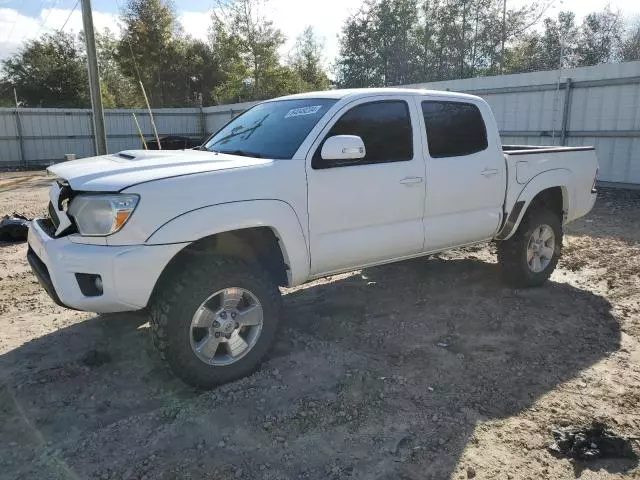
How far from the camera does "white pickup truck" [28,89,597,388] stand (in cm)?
310

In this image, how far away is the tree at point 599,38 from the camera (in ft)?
108

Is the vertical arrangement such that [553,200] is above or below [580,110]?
below

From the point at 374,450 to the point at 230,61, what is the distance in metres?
34.2

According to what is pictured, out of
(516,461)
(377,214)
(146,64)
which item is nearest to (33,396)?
(377,214)

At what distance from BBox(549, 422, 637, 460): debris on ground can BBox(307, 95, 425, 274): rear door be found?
5.89 ft

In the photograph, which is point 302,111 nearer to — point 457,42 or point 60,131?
point 60,131

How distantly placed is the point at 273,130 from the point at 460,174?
66.5 inches

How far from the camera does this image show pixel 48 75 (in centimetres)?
3403

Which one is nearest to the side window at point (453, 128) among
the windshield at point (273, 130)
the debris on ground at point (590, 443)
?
the windshield at point (273, 130)

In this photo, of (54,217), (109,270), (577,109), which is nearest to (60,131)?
(577,109)

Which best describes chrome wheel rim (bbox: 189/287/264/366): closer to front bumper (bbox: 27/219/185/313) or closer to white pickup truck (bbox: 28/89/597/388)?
white pickup truck (bbox: 28/89/597/388)

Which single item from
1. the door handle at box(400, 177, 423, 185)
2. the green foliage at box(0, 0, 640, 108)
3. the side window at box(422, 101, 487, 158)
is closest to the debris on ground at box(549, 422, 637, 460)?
the door handle at box(400, 177, 423, 185)

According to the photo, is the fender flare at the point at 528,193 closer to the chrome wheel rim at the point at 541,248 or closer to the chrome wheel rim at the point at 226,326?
the chrome wheel rim at the point at 541,248

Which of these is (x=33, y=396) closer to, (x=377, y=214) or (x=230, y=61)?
(x=377, y=214)
